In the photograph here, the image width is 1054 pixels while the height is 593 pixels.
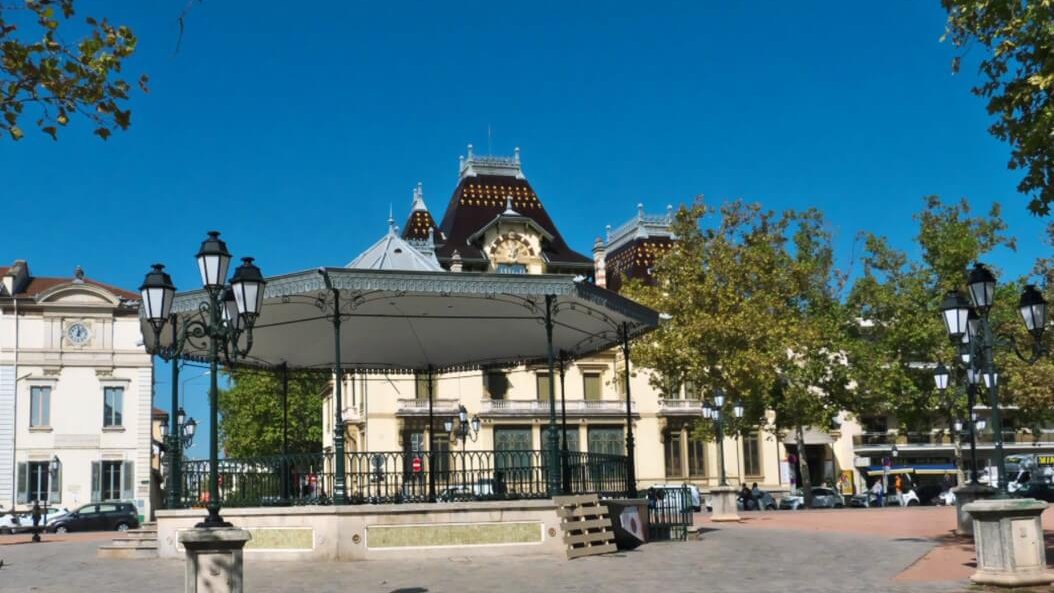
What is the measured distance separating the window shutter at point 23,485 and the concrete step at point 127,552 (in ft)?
104

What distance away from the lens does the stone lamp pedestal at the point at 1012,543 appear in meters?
11.9

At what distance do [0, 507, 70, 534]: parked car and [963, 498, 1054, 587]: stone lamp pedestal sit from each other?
36943mm

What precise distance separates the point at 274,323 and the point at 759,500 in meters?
30.2

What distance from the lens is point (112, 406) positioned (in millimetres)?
49938

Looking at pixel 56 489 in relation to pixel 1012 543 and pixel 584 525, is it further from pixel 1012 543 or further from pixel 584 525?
pixel 1012 543

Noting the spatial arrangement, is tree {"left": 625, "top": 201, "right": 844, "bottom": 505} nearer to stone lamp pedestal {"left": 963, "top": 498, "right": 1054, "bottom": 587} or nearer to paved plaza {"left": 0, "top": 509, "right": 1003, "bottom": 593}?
paved plaza {"left": 0, "top": 509, "right": 1003, "bottom": 593}

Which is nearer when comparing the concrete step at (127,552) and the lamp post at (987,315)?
the lamp post at (987,315)

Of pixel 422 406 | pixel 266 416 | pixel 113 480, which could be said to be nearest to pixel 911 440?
pixel 422 406

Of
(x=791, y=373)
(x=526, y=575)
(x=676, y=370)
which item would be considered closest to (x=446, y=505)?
(x=526, y=575)

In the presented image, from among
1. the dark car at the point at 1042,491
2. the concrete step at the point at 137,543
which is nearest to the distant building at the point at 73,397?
the concrete step at the point at 137,543

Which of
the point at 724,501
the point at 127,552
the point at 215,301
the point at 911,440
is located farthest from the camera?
the point at 911,440

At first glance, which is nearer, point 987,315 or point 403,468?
point 987,315

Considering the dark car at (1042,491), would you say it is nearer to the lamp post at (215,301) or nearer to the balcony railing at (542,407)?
the balcony railing at (542,407)

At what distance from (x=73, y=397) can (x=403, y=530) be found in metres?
38.3
